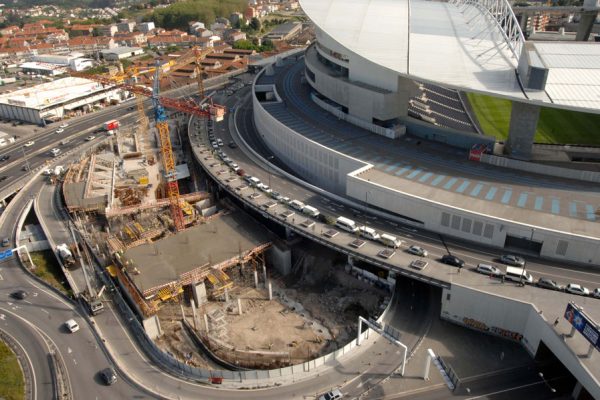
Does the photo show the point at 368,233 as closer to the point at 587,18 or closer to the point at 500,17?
the point at 500,17

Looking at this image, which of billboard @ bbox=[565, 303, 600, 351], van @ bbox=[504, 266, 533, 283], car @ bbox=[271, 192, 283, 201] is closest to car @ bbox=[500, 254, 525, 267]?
van @ bbox=[504, 266, 533, 283]

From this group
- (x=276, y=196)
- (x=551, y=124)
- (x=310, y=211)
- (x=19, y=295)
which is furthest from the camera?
(x=551, y=124)

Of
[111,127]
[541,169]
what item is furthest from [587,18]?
[111,127]

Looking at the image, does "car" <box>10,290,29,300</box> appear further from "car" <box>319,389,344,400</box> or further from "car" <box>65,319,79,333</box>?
"car" <box>319,389,344,400</box>

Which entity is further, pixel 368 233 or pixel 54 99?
pixel 54 99

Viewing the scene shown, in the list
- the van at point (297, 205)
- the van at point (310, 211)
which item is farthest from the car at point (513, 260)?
the van at point (297, 205)

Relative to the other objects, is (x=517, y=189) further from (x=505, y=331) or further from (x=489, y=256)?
(x=505, y=331)
